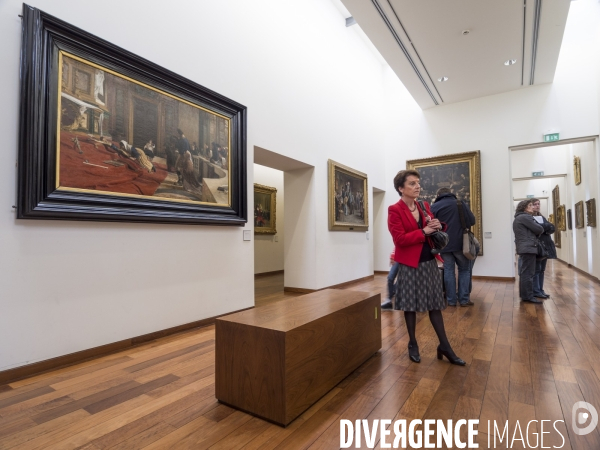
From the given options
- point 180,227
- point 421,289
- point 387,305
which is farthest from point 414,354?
point 180,227

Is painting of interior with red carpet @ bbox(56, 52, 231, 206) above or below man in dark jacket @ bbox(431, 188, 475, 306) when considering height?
above

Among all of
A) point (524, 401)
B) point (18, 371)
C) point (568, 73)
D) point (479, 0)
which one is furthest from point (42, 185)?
point (568, 73)

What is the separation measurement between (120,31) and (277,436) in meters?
4.75

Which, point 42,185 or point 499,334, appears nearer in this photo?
point 42,185

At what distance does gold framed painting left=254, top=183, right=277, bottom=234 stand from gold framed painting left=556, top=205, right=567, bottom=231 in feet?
39.6

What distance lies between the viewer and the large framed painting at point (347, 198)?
866cm

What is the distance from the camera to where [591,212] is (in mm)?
9648

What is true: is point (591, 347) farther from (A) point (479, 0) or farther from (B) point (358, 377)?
(A) point (479, 0)

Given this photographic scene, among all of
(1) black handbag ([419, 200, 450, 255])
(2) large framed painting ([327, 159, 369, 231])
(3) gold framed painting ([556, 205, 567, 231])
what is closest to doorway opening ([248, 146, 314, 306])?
(2) large framed painting ([327, 159, 369, 231])

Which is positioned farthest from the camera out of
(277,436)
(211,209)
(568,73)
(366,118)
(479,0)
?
(366,118)

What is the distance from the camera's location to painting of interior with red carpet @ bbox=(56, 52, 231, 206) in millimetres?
3676

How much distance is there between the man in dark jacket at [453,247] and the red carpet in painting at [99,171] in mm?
5114

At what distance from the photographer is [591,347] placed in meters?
4.00

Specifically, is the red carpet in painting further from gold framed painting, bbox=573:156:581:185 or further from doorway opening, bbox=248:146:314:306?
gold framed painting, bbox=573:156:581:185
